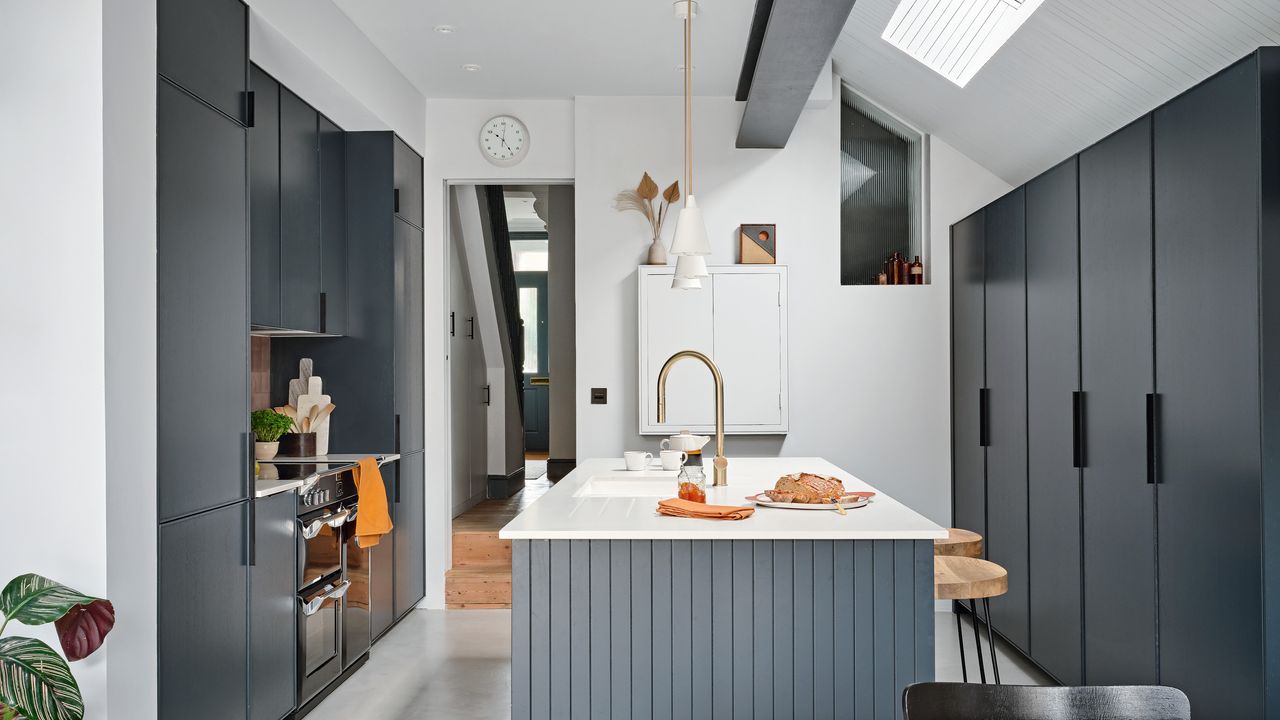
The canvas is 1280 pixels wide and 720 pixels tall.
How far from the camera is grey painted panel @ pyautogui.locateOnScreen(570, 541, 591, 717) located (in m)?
2.18

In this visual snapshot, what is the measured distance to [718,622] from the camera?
2.18m

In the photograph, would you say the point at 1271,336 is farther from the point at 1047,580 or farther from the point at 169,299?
the point at 169,299

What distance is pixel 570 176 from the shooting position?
4938 mm

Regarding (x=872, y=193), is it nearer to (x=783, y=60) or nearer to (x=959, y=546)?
(x=783, y=60)

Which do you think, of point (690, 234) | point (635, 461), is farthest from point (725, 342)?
point (690, 234)

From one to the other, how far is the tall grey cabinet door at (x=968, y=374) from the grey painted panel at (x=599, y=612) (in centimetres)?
270

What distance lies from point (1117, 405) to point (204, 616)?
2.93 metres

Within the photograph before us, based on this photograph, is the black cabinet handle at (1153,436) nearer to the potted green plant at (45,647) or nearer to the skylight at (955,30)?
the skylight at (955,30)

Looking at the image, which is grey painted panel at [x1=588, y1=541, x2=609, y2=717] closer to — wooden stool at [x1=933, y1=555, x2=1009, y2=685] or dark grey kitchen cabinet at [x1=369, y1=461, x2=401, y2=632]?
wooden stool at [x1=933, y1=555, x2=1009, y2=685]

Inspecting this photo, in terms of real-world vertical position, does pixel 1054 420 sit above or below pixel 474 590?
above

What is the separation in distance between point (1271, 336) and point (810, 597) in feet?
4.34

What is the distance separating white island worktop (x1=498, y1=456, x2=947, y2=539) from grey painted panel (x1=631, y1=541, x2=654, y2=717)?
0.27 ft

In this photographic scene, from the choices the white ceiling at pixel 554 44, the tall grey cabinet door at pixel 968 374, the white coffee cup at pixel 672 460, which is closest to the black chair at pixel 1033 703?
the white coffee cup at pixel 672 460

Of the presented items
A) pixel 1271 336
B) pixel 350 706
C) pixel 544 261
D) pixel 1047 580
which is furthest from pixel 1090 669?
pixel 544 261
